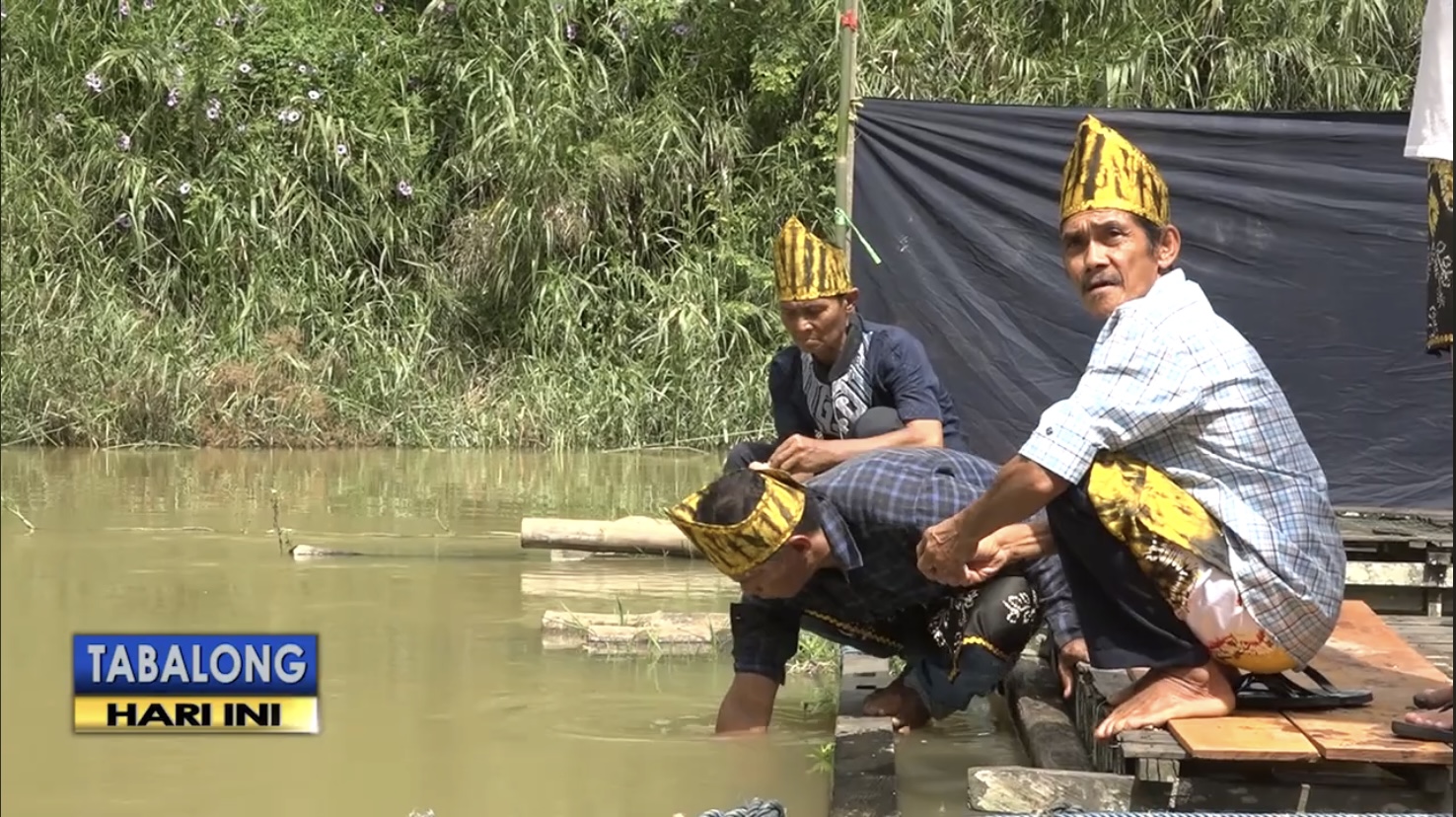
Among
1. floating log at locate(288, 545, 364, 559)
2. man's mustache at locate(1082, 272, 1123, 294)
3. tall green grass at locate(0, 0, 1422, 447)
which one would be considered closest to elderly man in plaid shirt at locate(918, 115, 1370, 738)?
man's mustache at locate(1082, 272, 1123, 294)

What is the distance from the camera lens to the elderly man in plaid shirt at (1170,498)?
2.62 m

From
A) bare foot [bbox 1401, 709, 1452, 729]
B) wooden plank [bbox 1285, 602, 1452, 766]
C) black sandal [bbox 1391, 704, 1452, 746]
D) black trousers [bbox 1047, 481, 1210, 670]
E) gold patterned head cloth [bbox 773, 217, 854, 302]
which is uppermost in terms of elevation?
gold patterned head cloth [bbox 773, 217, 854, 302]

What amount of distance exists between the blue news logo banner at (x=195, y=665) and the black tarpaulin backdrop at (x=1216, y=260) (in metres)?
2.09

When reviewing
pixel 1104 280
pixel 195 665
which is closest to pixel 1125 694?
pixel 1104 280

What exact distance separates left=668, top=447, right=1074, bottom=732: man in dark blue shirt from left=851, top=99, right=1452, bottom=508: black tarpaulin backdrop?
2018mm

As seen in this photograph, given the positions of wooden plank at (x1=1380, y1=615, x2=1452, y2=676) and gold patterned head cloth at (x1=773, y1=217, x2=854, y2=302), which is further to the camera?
gold patterned head cloth at (x1=773, y1=217, x2=854, y2=302)

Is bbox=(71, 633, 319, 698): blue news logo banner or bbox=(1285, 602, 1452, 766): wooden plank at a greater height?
bbox=(1285, 602, 1452, 766): wooden plank

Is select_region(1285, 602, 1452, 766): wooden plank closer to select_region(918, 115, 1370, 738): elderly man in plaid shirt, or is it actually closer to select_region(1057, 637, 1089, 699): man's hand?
select_region(918, 115, 1370, 738): elderly man in plaid shirt

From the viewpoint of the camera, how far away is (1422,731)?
8.18 ft

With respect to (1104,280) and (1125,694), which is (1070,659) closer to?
(1125,694)

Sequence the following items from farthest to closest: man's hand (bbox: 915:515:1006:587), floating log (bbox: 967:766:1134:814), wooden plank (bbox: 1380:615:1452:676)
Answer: wooden plank (bbox: 1380:615:1452:676)
man's hand (bbox: 915:515:1006:587)
floating log (bbox: 967:766:1134:814)

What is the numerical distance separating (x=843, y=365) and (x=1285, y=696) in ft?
4.98

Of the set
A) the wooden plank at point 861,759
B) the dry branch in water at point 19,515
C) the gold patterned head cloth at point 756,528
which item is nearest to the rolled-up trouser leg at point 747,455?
the wooden plank at point 861,759

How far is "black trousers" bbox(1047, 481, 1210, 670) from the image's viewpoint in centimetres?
269
